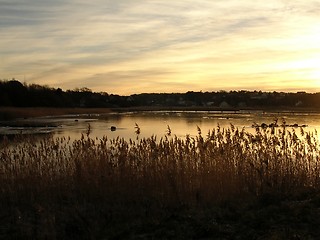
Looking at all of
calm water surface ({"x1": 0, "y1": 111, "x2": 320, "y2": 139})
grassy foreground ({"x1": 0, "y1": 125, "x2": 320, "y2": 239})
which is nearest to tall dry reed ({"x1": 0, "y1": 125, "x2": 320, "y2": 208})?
grassy foreground ({"x1": 0, "y1": 125, "x2": 320, "y2": 239})

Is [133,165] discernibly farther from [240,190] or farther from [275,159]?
[275,159]

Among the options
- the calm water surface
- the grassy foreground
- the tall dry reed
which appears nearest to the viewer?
the grassy foreground

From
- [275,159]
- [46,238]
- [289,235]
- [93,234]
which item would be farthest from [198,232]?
[275,159]

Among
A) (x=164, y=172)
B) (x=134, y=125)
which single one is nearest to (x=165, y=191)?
(x=164, y=172)

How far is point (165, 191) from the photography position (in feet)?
32.2

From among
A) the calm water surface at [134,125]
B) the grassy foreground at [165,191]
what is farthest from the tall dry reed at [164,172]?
the calm water surface at [134,125]

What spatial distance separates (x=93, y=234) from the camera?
23.7 ft

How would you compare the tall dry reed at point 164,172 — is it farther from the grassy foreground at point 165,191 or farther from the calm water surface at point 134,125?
the calm water surface at point 134,125

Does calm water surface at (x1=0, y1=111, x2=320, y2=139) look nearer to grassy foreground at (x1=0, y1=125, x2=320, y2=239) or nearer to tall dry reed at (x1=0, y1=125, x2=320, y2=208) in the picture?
tall dry reed at (x1=0, y1=125, x2=320, y2=208)

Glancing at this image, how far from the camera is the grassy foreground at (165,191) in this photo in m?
7.10

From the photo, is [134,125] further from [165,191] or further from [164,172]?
[165,191]

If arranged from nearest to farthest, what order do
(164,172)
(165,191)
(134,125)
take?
(165,191) < (164,172) < (134,125)

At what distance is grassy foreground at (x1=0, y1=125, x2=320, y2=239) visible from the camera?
23.3 feet

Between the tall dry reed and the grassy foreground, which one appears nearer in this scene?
the grassy foreground
